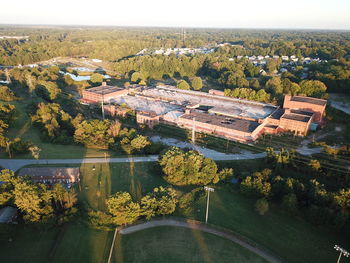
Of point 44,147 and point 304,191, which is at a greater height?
point 304,191

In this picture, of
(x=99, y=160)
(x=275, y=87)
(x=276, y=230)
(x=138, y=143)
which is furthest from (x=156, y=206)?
(x=275, y=87)

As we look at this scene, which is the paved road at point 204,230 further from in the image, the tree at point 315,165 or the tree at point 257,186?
the tree at point 315,165

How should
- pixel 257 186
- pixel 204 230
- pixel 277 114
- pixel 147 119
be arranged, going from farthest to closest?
1. pixel 277 114
2. pixel 147 119
3. pixel 257 186
4. pixel 204 230

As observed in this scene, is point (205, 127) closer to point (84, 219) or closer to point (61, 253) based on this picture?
point (84, 219)

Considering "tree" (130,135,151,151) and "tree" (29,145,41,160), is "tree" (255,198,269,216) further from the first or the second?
"tree" (29,145,41,160)

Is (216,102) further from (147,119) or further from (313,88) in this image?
(313,88)
